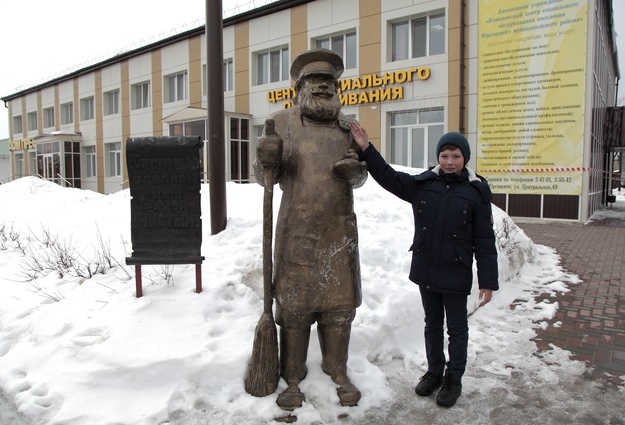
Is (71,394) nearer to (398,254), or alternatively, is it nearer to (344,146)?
(344,146)

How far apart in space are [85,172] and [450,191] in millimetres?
26090

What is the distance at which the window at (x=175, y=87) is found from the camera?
20.4m

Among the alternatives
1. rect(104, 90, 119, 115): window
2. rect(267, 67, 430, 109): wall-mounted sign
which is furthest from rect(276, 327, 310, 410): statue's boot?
rect(104, 90, 119, 115): window

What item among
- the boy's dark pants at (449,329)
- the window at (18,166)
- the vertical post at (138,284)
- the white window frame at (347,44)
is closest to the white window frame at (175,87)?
the white window frame at (347,44)

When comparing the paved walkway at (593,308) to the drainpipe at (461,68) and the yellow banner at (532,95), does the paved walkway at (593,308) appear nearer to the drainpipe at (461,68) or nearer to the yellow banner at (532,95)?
the yellow banner at (532,95)

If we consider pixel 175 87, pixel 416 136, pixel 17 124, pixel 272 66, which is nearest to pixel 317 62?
pixel 416 136

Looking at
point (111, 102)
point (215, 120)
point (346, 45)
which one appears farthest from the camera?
point (111, 102)

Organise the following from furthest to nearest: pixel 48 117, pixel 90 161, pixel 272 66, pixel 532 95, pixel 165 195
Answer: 1. pixel 48 117
2. pixel 90 161
3. pixel 272 66
4. pixel 532 95
5. pixel 165 195

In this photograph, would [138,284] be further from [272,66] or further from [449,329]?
[272,66]

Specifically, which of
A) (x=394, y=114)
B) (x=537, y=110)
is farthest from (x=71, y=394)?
(x=394, y=114)

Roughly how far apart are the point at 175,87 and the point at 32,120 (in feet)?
50.0

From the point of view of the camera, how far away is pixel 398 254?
5.18m

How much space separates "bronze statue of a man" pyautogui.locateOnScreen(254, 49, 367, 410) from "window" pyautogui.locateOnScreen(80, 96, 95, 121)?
82.5 ft

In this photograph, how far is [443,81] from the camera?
1341 cm
